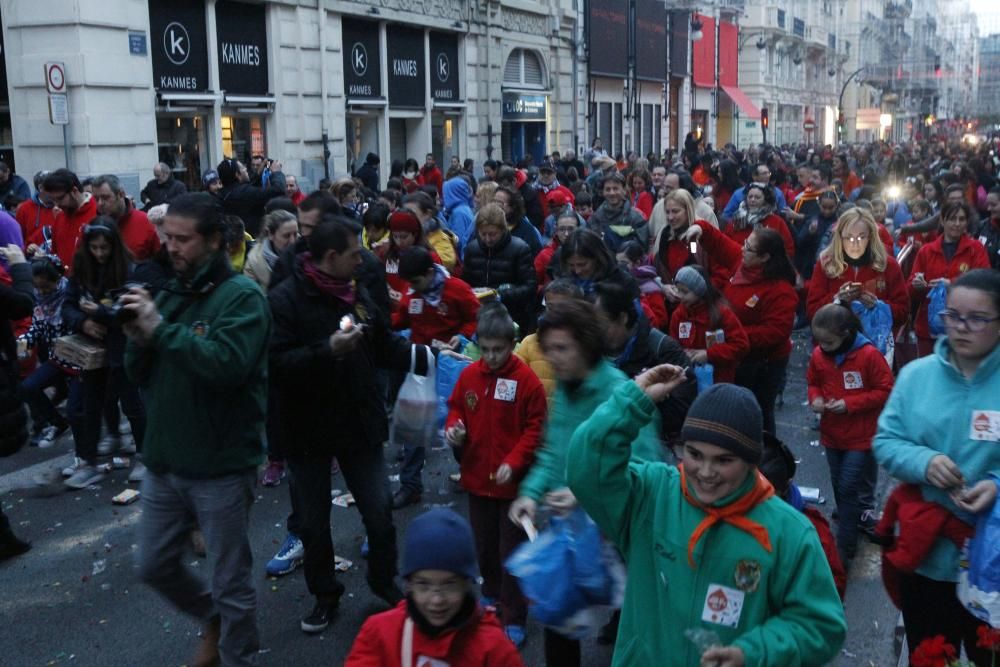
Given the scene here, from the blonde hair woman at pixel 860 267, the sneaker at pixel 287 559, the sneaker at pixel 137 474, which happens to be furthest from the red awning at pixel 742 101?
the sneaker at pixel 287 559

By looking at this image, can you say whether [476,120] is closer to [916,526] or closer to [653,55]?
[653,55]

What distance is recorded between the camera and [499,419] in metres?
4.97

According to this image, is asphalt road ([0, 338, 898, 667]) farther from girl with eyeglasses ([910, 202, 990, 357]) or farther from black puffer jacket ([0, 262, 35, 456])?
girl with eyeglasses ([910, 202, 990, 357])

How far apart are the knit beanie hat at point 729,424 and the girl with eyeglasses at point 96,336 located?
4241 millimetres

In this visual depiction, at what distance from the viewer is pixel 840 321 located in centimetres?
585

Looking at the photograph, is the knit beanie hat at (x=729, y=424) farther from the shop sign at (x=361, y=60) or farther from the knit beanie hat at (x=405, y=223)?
the shop sign at (x=361, y=60)

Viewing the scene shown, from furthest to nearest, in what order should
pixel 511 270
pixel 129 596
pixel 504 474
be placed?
pixel 511 270 < pixel 129 596 < pixel 504 474

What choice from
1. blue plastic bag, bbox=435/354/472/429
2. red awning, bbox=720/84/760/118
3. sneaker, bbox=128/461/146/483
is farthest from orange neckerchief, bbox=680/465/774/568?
red awning, bbox=720/84/760/118

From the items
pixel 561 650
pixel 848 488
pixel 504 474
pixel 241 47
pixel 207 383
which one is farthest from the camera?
pixel 241 47

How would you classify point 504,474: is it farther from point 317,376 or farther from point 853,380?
point 853,380

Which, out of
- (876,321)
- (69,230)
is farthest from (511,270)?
(69,230)

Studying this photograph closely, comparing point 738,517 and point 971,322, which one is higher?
point 971,322

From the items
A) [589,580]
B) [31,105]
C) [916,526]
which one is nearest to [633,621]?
[589,580]

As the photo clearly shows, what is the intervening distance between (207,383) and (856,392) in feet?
11.8
